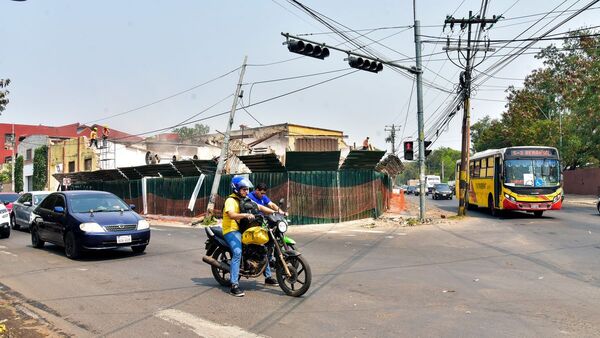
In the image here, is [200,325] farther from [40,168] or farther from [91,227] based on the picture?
[40,168]

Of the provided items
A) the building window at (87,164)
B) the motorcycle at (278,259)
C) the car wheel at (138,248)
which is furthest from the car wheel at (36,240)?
the building window at (87,164)

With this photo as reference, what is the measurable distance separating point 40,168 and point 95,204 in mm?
43975

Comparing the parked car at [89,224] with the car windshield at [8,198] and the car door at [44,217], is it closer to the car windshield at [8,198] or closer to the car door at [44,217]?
the car door at [44,217]

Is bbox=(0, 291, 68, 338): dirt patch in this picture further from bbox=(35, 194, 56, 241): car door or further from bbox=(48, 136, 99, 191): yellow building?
bbox=(48, 136, 99, 191): yellow building

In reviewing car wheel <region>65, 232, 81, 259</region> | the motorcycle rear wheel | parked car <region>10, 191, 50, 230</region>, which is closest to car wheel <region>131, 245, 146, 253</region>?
car wheel <region>65, 232, 81, 259</region>

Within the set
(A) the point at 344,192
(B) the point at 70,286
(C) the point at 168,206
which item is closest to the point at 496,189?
(A) the point at 344,192

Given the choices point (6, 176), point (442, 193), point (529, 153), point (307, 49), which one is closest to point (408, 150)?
point (529, 153)

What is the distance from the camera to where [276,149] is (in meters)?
39.8

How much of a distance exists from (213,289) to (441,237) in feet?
30.2

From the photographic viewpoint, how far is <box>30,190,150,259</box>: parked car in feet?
34.8

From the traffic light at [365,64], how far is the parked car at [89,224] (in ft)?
28.8

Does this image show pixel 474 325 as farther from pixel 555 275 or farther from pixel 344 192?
pixel 344 192

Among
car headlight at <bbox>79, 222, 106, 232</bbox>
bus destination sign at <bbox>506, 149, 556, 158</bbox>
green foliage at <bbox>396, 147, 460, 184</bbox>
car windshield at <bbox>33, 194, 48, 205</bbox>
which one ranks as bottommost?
→ car headlight at <bbox>79, 222, 106, 232</bbox>

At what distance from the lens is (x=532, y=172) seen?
67.5ft
